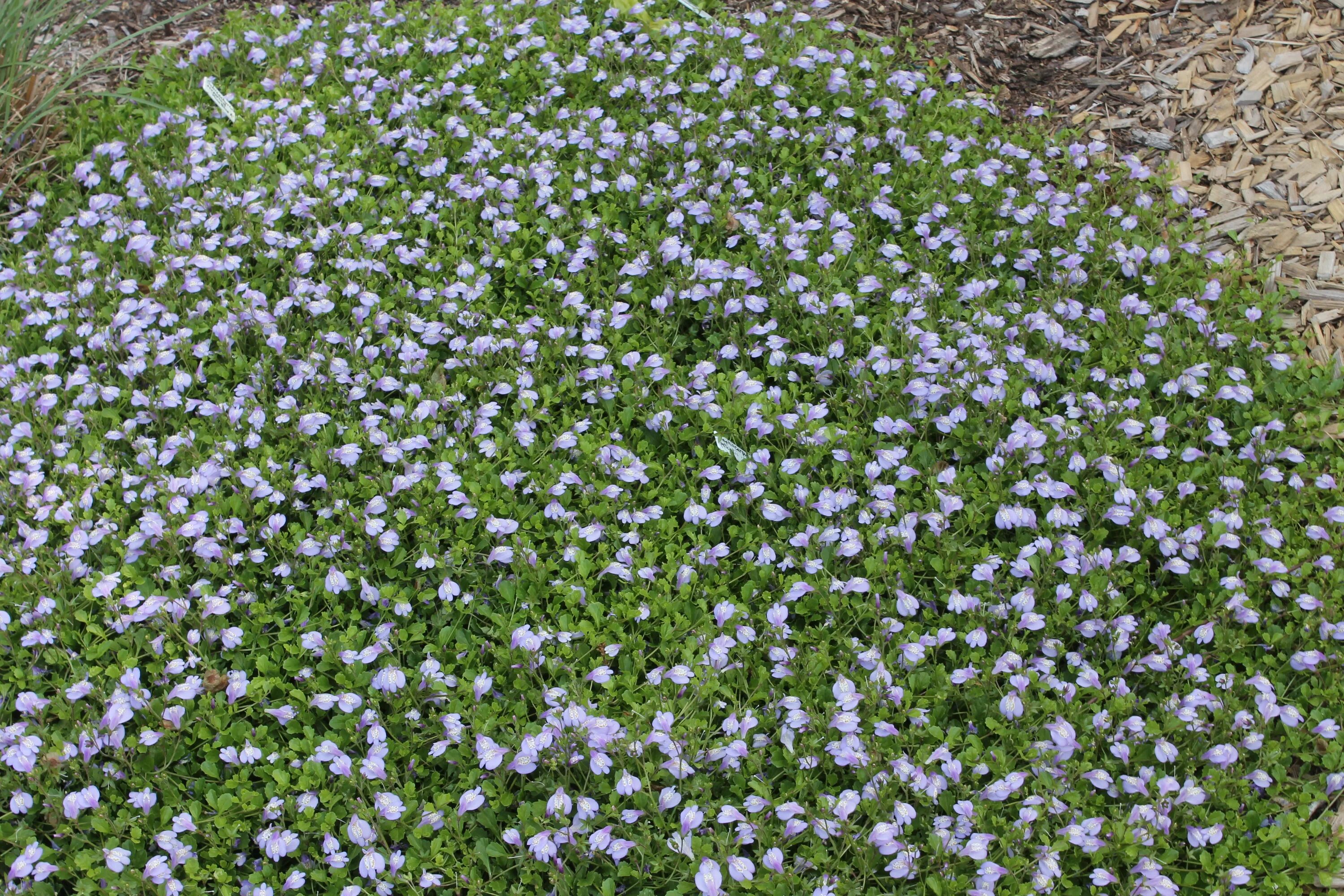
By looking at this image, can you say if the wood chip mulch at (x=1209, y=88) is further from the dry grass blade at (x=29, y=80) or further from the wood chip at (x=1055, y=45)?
the dry grass blade at (x=29, y=80)

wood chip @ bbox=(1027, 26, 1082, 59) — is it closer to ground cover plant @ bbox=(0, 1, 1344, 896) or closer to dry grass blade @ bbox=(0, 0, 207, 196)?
ground cover plant @ bbox=(0, 1, 1344, 896)

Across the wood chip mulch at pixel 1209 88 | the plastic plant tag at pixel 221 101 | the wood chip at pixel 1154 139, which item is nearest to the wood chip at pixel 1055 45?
the wood chip mulch at pixel 1209 88

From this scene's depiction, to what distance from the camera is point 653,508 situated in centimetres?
362

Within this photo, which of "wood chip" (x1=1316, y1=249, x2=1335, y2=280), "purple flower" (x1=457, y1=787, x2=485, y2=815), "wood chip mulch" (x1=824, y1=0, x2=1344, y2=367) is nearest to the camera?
"purple flower" (x1=457, y1=787, x2=485, y2=815)

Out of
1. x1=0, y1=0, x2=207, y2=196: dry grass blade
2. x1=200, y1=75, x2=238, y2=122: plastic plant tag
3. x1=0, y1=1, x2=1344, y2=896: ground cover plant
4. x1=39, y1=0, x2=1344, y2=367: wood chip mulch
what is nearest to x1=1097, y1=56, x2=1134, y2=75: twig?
x1=39, y1=0, x2=1344, y2=367: wood chip mulch

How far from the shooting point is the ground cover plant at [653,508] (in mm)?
2932

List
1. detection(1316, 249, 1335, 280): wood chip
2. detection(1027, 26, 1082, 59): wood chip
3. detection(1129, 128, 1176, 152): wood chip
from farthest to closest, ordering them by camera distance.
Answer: detection(1027, 26, 1082, 59): wood chip < detection(1129, 128, 1176, 152): wood chip < detection(1316, 249, 1335, 280): wood chip

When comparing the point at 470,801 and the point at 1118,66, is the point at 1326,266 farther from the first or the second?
the point at 470,801

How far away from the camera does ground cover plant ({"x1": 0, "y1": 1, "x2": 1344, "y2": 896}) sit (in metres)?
2.93

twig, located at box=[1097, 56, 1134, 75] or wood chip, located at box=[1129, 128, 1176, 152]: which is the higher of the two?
twig, located at box=[1097, 56, 1134, 75]

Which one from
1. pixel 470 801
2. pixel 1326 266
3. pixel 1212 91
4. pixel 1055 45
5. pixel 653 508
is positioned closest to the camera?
pixel 470 801

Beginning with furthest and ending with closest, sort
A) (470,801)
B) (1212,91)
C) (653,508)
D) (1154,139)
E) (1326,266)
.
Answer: (1212,91) < (1154,139) < (1326,266) < (653,508) < (470,801)

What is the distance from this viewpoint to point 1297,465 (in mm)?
3738

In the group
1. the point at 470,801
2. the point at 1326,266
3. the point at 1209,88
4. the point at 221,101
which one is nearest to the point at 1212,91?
the point at 1209,88
